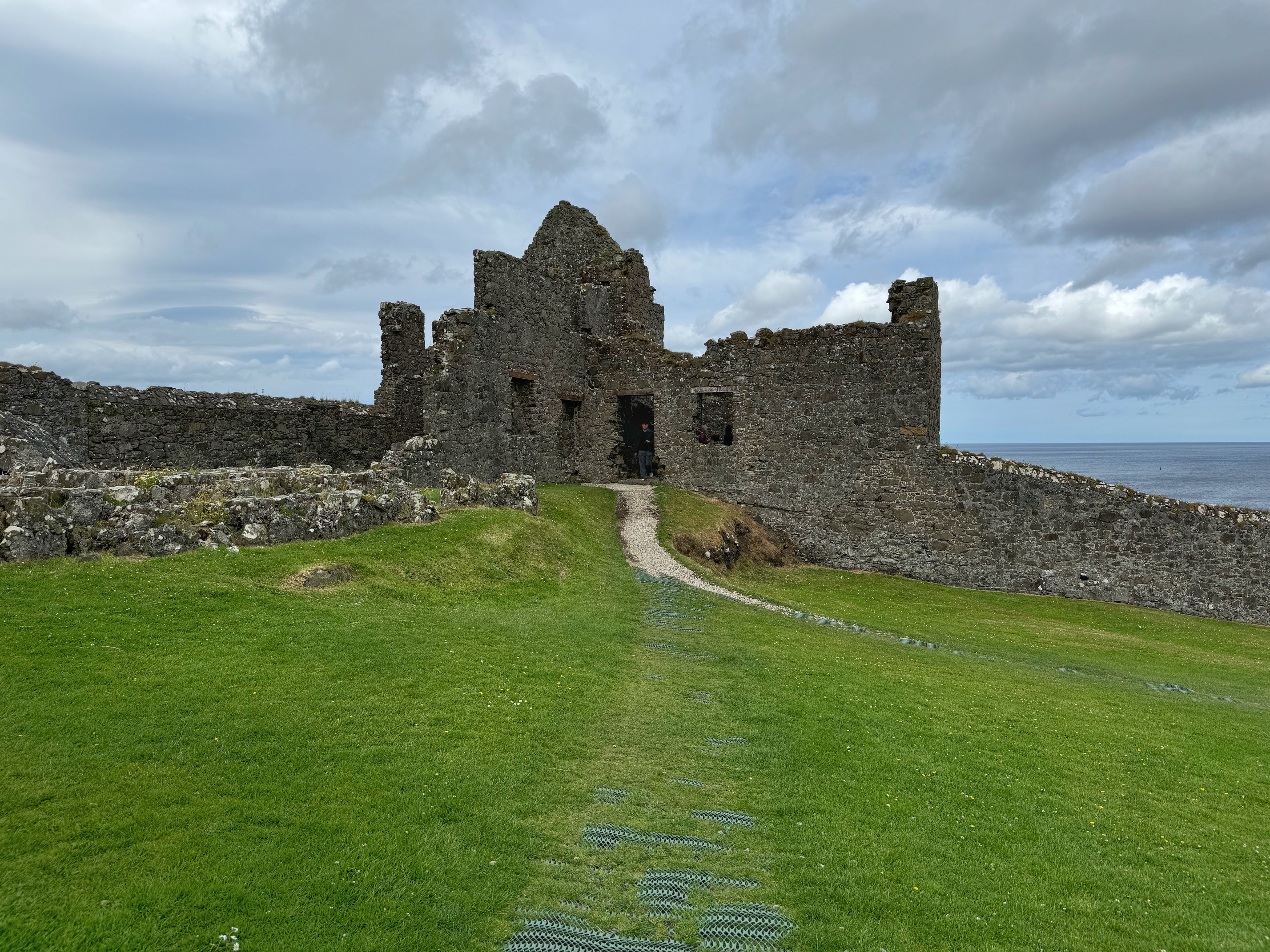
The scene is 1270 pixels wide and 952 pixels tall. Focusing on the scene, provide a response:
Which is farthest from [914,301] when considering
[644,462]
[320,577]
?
[320,577]

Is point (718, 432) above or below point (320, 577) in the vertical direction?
above

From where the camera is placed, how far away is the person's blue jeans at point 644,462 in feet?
103

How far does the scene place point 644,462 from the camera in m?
31.6

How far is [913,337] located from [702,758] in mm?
20585

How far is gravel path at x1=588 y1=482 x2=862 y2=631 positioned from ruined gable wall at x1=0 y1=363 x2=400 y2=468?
8523mm

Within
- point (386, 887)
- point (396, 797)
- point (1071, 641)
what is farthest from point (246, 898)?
point (1071, 641)

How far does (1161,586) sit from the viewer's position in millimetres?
22547

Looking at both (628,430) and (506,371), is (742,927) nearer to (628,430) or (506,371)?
(506,371)

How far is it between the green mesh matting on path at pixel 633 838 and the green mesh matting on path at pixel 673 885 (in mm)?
392

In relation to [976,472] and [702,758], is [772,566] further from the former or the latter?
[702,758]

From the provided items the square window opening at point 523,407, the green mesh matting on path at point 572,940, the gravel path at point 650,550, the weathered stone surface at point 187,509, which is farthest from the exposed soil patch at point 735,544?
the green mesh matting on path at point 572,940

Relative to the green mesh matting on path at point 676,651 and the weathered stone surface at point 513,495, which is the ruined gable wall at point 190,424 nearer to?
the weathered stone surface at point 513,495

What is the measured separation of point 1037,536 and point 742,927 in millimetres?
22146

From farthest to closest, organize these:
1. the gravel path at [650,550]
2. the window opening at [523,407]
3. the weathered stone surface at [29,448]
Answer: the window opening at [523,407] < the gravel path at [650,550] < the weathered stone surface at [29,448]
